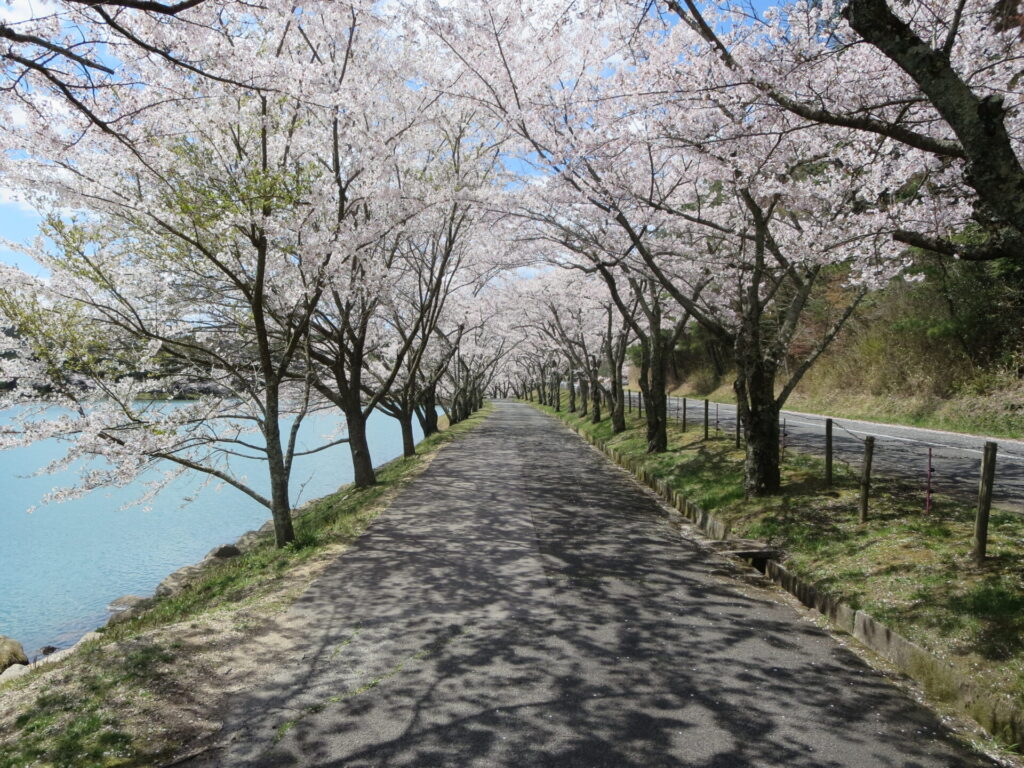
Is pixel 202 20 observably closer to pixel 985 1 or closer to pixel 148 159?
pixel 148 159

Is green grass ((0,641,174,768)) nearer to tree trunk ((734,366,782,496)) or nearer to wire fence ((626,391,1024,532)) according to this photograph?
wire fence ((626,391,1024,532))

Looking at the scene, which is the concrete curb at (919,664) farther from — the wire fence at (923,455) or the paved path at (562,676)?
the wire fence at (923,455)

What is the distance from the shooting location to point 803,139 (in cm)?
968

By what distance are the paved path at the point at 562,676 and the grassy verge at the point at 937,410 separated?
13.0 m

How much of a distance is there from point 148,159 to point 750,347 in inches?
335

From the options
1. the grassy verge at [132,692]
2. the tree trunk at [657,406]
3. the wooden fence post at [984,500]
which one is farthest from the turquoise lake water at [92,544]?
the wooden fence post at [984,500]

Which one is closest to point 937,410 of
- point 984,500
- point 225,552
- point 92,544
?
point 984,500

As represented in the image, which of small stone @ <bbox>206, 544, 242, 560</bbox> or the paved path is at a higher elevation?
the paved path

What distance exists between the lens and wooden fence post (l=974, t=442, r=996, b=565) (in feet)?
18.0

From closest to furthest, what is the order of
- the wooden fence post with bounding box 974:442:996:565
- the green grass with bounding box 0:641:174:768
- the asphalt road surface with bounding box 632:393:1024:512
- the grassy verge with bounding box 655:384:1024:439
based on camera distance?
the green grass with bounding box 0:641:174:768, the wooden fence post with bounding box 974:442:996:565, the asphalt road surface with bounding box 632:393:1024:512, the grassy verge with bounding box 655:384:1024:439

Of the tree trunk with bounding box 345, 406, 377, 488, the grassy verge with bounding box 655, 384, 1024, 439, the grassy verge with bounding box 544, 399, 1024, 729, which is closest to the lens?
the grassy verge with bounding box 544, 399, 1024, 729

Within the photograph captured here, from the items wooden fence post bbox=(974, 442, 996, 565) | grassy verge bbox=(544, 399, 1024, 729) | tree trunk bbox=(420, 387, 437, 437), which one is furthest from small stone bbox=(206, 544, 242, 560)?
tree trunk bbox=(420, 387, 437, 437)

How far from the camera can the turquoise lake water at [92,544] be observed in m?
13.0

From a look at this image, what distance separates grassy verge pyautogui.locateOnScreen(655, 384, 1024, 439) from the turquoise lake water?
17394 mm
